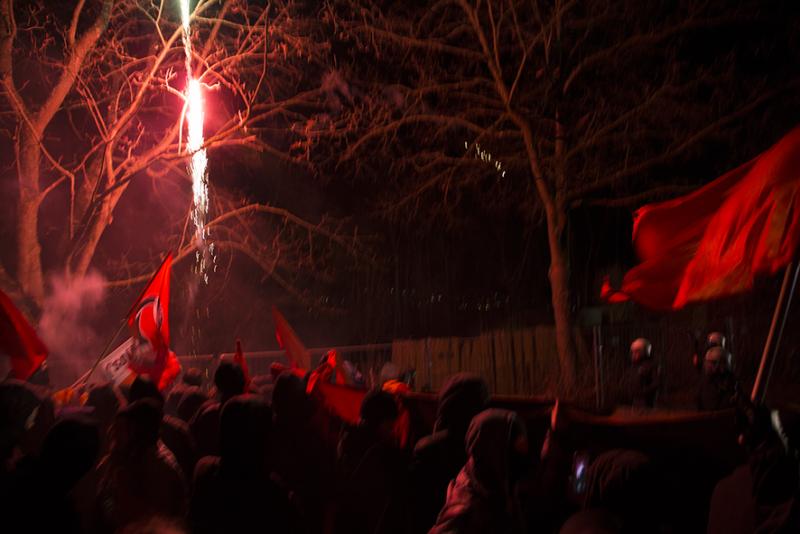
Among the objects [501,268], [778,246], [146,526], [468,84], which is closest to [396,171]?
[468,84]

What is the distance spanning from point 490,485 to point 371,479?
1.24m

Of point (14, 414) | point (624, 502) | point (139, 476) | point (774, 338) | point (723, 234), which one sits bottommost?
point (139, 476)

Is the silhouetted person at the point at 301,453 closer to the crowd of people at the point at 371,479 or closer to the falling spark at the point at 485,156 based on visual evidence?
the crowd of people at the point at 371,479

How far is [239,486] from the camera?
4.12 m

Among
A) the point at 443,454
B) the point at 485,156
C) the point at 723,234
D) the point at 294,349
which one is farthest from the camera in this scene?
the point at 485,156

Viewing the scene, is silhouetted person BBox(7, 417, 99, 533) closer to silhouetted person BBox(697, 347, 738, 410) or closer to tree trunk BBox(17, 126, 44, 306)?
silhouetted person BBox(697, 347, 738, 410)

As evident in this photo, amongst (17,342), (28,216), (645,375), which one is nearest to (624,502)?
(17,342)

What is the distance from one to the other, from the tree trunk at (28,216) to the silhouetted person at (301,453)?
10035 millimetres

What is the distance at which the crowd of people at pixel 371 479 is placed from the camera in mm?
3521

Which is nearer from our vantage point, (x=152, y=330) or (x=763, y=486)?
(x=763, y=486)

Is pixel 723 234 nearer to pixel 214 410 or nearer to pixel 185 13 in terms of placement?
pixel 214 410

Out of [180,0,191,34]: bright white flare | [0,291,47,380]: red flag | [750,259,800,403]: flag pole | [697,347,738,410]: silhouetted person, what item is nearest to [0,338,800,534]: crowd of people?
[750,259,800,403]: flag pole

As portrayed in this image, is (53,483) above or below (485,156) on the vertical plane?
below

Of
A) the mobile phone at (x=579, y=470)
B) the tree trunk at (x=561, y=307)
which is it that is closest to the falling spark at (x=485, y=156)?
the tree trunk at (x=561, y=307)
